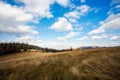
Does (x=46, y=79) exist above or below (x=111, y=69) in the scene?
below

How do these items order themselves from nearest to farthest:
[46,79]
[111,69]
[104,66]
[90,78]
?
[90,78], [46,79], [111,69], [104,66]

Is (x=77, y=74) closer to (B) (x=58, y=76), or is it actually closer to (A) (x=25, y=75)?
(B) (x=58, y=76)

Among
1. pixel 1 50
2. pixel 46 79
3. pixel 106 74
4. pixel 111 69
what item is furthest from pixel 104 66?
pixel 1 50

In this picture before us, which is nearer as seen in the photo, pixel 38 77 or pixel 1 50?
pixel 38 77

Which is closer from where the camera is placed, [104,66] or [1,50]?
[104,66]

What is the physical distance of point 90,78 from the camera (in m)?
7.32

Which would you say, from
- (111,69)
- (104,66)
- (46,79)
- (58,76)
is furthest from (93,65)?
(46,79)

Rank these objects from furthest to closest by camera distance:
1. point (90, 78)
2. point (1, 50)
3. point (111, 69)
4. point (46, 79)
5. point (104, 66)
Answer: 1. point (1, 50)
2. point (104, 66)
3. point (111, 69)
4. point (46, 79)
5. point (90, 78)

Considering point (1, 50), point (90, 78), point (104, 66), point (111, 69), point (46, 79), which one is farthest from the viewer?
point (1, 50)

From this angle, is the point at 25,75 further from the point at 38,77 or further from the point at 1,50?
the point at 1,50

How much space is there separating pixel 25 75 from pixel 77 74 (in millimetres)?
3840

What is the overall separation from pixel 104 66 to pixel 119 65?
1.01m

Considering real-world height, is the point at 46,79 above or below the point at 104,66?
below

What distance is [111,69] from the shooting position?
843cm
